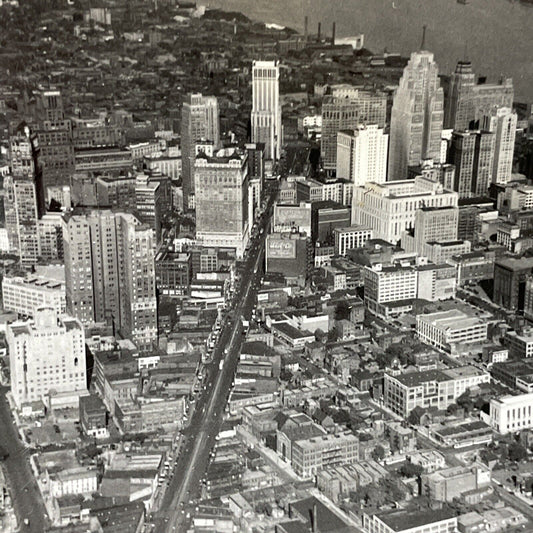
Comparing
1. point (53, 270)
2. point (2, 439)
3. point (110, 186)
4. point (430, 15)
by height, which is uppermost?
point (430, 15)

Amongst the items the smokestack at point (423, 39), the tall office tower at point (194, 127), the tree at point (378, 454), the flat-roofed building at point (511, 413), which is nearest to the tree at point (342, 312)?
the flat-roofed building at point (511, 413)

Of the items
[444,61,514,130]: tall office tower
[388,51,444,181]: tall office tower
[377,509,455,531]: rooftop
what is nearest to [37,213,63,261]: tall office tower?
[388,51,444,181]: tall office tower

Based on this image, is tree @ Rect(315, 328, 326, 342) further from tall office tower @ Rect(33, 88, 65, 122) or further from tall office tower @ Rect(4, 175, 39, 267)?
tall office tower @ Rect(33, 88, 65, 122)

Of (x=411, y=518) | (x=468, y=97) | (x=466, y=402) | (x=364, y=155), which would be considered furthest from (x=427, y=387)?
(x=468, y=97)

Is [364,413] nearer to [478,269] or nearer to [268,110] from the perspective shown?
[478,269]

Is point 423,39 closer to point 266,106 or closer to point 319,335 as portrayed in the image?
point 266,106

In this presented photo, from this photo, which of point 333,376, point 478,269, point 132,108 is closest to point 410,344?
point 333,376

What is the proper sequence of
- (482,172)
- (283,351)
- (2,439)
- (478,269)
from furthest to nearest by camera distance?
(482,172)
(478,269)
(283,351)
(2,439)
